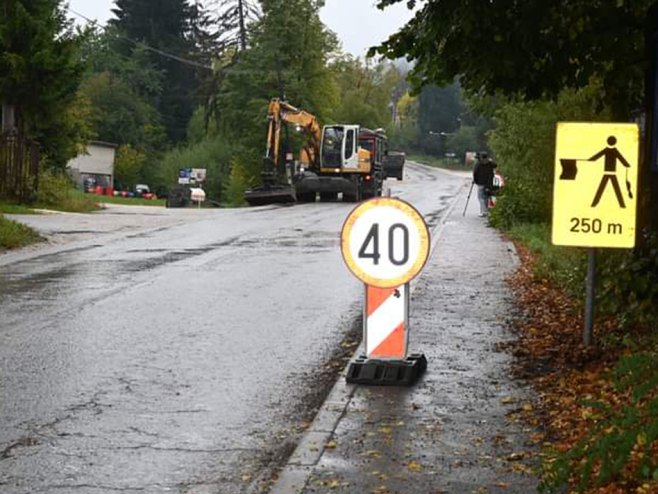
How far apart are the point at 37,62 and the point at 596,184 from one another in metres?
28.3

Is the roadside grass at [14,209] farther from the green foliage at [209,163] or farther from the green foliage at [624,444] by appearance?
the green foliage at [209,163]

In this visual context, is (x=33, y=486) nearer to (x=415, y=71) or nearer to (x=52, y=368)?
(x=52, y=368)

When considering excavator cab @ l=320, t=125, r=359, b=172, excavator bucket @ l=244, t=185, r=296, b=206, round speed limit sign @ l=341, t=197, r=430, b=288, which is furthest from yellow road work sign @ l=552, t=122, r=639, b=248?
excavator cab @ l=320, t=125, r=359, b=172

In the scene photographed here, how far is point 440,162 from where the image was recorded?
13975 cm

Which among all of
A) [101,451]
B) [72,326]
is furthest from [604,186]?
[72,326]

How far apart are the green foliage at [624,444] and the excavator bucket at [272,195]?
1442 inches

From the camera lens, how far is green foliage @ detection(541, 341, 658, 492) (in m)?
4.67

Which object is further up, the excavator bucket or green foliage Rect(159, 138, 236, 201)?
green foliage Rect(159, 138, 236, 201)

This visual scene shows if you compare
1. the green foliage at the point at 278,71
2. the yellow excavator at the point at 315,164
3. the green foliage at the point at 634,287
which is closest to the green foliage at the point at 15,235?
the green foliage at the point at 634,287

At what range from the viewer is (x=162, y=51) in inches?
4077

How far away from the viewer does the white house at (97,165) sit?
7712 cm

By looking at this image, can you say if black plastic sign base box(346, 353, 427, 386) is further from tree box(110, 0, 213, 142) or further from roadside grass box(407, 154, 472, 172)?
roadside grass box(407, 154, 472, 172)

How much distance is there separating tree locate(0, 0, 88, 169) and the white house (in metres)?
40.0

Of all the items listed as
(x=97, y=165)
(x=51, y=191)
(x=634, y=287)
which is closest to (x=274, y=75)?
(x=97, y=165)
